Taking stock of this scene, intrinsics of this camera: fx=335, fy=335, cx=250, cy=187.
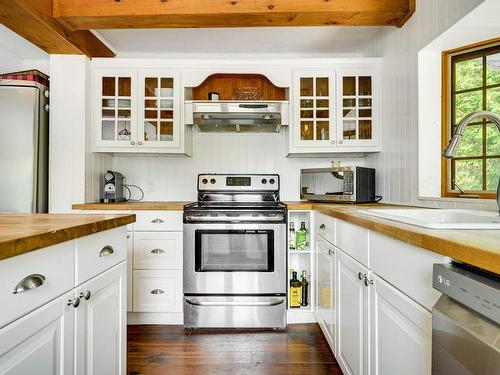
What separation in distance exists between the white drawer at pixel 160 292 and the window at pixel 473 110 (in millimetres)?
1892

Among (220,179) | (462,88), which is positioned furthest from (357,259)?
(220,179)

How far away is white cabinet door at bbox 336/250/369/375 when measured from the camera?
137 cm

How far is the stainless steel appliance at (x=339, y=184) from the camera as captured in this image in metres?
2.41

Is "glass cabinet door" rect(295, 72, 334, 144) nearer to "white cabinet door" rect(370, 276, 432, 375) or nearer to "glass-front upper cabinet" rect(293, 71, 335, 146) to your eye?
"glass-front upper cabinet" rect(293, 71, 335, 146)

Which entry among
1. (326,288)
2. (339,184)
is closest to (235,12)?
(339,184)

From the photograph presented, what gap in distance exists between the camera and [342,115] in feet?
8.94

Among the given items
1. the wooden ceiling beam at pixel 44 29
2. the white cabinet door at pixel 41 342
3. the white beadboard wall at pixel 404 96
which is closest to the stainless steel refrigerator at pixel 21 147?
the wooden ceiling beam at pixel 44 29

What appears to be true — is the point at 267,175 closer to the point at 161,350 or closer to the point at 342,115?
the point at 342,115

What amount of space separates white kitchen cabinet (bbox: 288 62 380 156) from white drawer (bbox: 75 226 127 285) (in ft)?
5.66

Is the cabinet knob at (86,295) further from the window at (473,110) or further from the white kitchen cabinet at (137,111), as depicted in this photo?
Result: the window at (473,110)

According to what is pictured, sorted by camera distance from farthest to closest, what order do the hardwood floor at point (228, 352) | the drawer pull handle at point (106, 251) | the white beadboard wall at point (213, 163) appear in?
the white beadboard wall at point (213, 163)
the hardwood floor at point (228, 352)
the drawer pull handle at point (106, 251)

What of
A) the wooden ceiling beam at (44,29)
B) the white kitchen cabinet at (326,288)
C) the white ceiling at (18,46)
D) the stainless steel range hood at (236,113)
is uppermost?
the white ceiling at (18,46)

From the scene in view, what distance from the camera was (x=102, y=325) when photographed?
1.21 metres

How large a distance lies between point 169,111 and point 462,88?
Result: 2.06m
